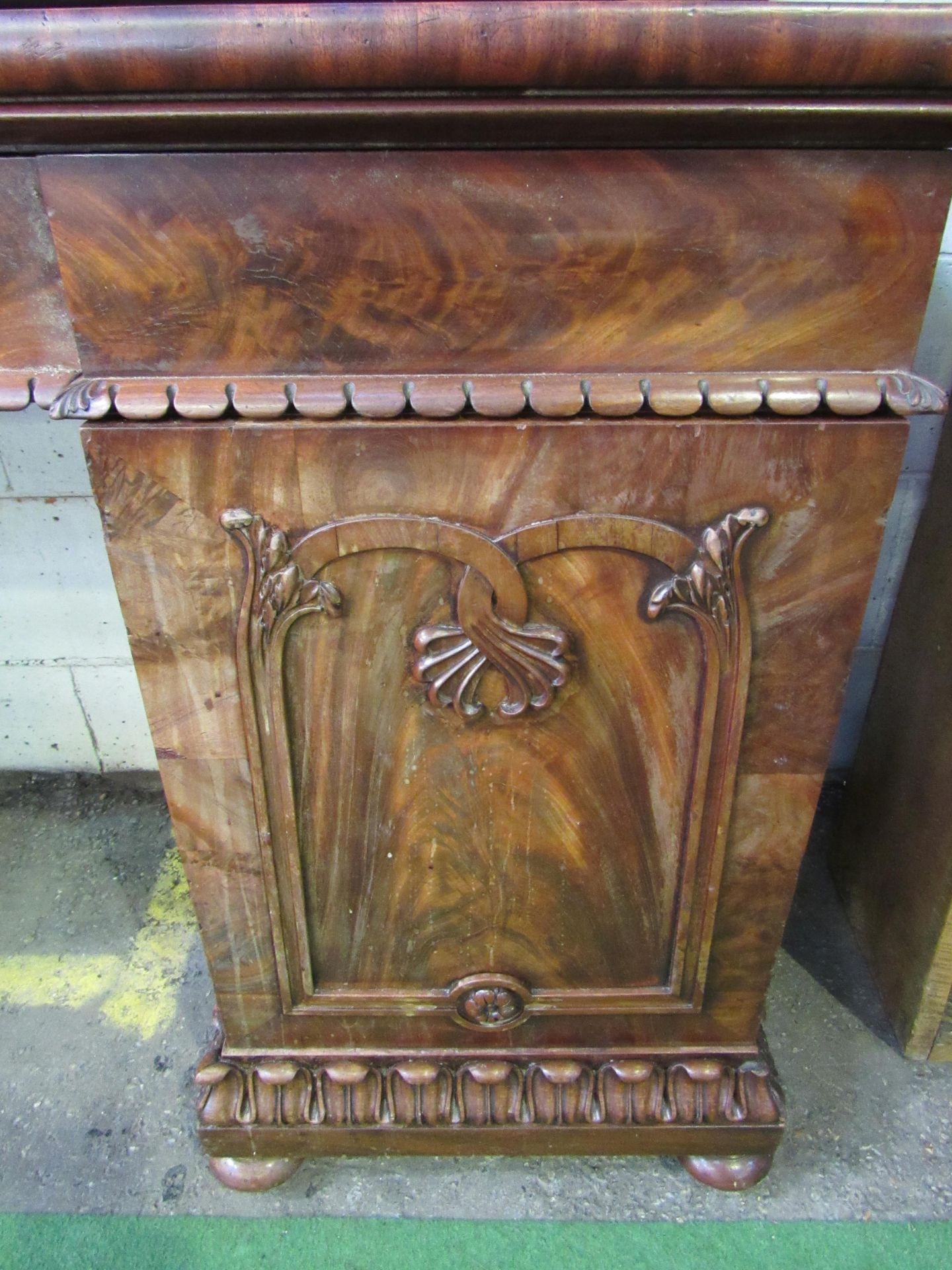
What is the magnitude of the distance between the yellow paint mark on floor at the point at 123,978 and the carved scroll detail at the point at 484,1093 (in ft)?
0.90

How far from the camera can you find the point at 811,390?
0.67 metres

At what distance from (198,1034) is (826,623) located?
95cm

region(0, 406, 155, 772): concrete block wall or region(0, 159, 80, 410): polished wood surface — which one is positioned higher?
region(0, 159, 80, 410): polished wood surface

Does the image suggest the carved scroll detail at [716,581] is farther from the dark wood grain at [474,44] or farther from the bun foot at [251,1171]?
the bun foot at [251,1171]

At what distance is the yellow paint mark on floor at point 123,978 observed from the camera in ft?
4.06

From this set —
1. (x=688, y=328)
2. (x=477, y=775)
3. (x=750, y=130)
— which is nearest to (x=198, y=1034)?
(x=477, y=775)

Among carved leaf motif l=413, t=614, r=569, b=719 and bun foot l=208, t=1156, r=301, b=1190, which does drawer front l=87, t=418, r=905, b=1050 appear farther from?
bun foot l=208, t=1156, r=301, b=1190

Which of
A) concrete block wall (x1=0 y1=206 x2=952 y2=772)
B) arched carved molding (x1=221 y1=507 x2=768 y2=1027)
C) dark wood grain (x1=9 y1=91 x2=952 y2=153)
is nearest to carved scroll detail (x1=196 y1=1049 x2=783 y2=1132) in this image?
arched carved molding (x1=221 y1=507 x2=768 y2=1027)

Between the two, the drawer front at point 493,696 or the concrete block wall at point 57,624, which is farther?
the concrete block wall at point 57,624

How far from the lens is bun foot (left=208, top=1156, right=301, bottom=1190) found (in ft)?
3.38

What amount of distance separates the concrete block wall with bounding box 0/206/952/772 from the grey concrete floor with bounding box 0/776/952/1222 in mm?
323

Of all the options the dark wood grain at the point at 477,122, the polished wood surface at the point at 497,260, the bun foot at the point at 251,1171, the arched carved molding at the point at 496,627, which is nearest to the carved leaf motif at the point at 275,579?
the arched carved molding at the point at 496,627

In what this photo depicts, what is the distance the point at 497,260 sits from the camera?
641mm

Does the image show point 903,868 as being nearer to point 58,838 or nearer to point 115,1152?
point 115,1152
